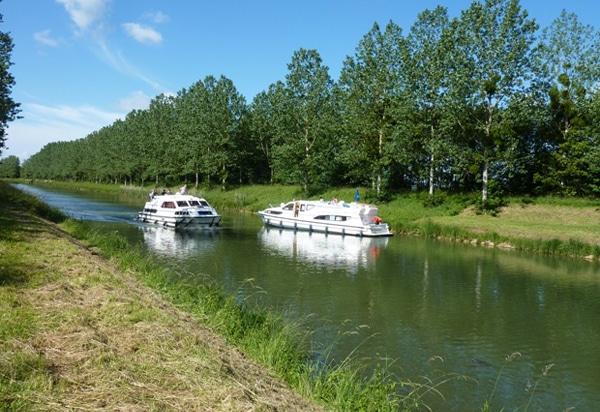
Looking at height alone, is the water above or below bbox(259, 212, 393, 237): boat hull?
below

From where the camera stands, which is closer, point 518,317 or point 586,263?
point 518,317

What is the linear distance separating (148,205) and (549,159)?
3521 cm

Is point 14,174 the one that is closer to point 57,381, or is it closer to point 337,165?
point 337,165

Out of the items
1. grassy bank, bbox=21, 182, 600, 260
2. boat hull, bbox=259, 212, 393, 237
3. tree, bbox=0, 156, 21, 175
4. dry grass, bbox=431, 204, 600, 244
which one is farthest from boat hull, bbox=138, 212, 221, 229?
tree, bbox=0, 156, 21, 175

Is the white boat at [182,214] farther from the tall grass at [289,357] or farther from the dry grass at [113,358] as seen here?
the dry grass at [113,358]

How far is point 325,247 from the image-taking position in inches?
1228

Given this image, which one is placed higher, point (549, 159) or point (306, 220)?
point (549, 159)

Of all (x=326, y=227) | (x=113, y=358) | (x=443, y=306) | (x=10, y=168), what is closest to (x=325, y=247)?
(x=326, y=227)

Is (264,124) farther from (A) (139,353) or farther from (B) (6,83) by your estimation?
(A) (139,353)

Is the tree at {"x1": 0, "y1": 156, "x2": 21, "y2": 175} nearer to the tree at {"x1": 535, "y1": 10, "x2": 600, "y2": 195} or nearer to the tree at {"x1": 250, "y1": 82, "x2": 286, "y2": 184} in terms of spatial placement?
the tree at {"x1": 250, "y1": 82, "x2": 286, "y2": 184}

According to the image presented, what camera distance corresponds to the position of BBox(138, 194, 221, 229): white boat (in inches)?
1496

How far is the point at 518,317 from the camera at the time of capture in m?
15.7

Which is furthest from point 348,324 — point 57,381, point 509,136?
point 509,136

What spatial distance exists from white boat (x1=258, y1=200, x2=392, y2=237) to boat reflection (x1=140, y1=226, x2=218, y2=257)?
7.23 m
